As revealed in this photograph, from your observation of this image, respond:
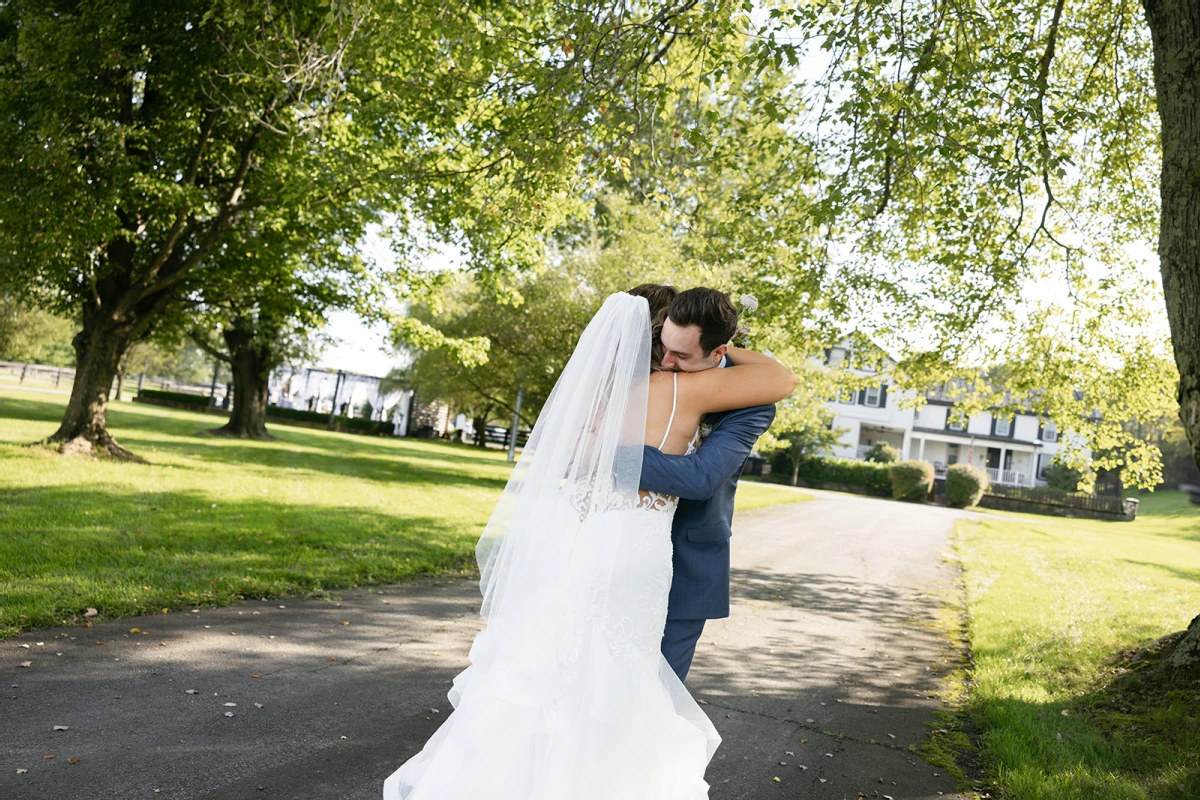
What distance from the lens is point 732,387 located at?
3334 mm

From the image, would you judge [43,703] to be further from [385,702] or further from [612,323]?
[612,323]

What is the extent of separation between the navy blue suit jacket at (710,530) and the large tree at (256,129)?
5.54 metres

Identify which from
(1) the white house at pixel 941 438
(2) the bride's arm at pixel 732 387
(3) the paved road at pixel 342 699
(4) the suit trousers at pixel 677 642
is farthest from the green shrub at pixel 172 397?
(2) the bride's arm at pixel 732 387

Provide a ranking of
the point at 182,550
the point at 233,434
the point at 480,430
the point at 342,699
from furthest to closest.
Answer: the point at 480,430 → the point at 233,434 → the point at 182,550 → the point at 342,699

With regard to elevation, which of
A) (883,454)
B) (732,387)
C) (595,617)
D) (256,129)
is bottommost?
(595,617)

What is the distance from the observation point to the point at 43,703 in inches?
179

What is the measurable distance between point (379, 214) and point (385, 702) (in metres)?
13.3

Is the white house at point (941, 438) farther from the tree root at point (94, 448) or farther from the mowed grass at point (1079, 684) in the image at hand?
the tree root at point (94, 448)

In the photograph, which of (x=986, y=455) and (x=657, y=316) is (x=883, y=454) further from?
(x=657, y=316)

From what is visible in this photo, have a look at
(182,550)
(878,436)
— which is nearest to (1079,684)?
(182,550)

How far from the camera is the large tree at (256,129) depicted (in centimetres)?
919

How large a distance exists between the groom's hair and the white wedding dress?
1.22ft

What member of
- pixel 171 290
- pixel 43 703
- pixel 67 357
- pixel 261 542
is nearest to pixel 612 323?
pixel 43 703

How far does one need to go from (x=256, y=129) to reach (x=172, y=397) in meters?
39.0
